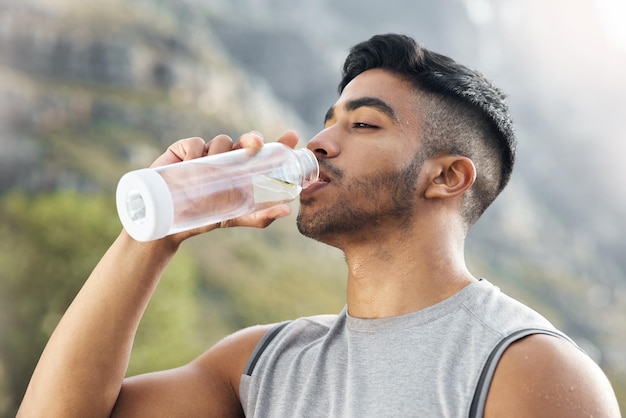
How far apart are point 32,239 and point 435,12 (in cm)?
1036

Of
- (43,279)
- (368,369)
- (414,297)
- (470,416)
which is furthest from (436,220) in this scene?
(43,279)

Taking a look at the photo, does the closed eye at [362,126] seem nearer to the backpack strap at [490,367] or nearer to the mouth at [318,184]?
the mouth at [318,184]

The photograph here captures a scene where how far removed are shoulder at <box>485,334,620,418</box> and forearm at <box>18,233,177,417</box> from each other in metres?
0.62

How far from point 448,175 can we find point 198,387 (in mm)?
624

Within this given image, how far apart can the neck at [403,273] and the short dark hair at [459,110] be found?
5.6 inches

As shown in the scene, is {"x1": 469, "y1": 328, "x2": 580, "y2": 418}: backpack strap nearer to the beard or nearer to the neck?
the neck

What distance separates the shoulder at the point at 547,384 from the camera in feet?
3.25

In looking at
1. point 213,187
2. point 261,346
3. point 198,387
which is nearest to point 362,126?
point 213,187

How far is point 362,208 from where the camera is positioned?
4.29 ft

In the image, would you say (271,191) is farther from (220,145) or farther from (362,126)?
(362,126)

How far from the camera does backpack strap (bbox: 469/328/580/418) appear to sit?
1.04 m

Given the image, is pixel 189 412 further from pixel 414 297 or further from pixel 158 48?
pixel 158 48

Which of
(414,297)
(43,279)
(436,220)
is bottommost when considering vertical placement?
(43,279)

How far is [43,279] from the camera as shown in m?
7.37
